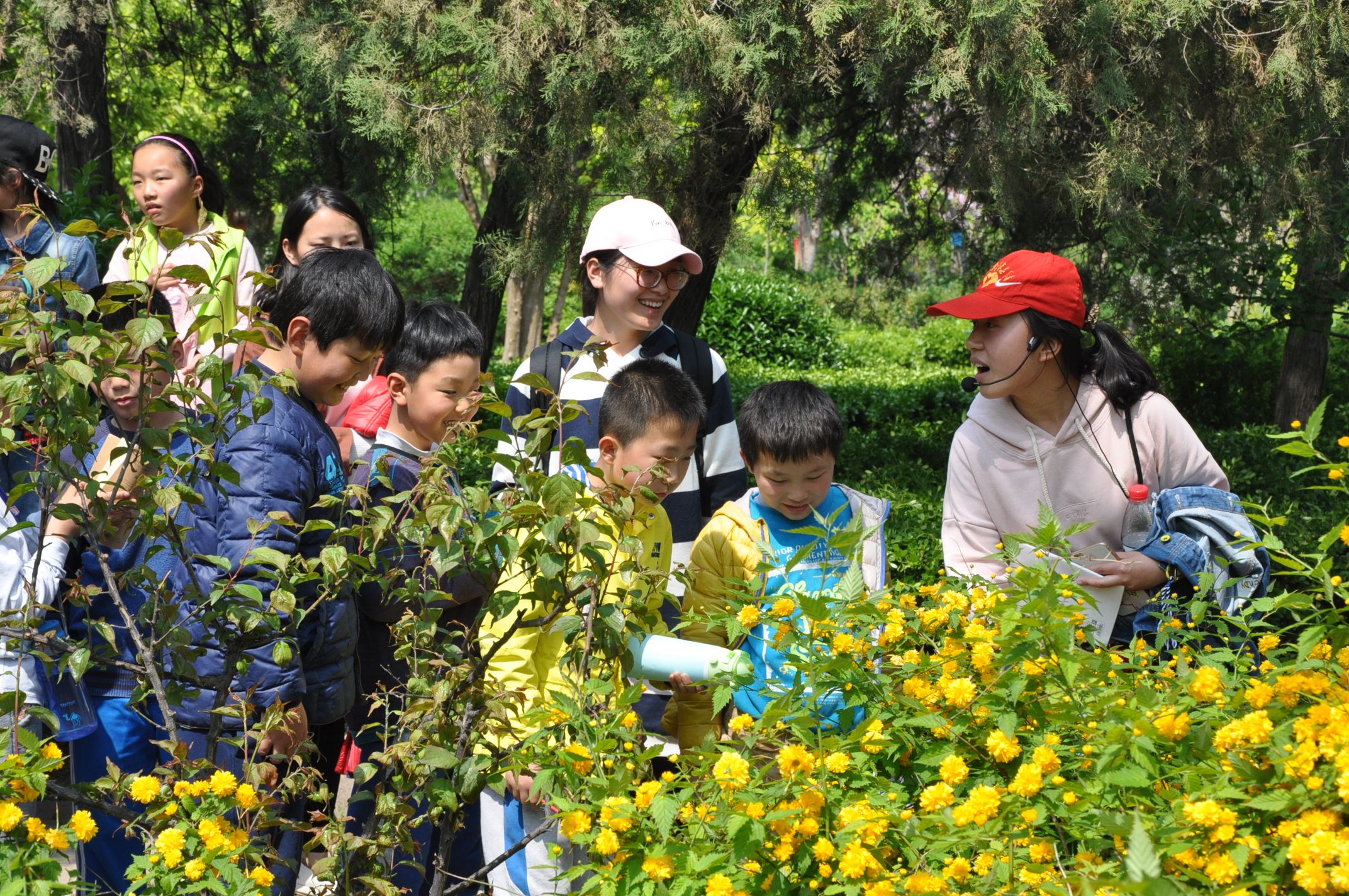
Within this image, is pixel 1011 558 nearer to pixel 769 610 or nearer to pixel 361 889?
pixel 769 610

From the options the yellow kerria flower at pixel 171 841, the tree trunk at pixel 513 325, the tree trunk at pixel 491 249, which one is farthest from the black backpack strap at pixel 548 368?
the tree trunk at pixel 513 325

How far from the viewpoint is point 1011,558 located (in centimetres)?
186

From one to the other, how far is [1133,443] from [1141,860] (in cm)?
197

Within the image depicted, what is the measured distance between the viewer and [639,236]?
2969 millimetres

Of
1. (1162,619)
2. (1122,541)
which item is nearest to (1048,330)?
(1122,541)

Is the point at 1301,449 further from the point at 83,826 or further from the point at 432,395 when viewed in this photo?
the point at 432,395

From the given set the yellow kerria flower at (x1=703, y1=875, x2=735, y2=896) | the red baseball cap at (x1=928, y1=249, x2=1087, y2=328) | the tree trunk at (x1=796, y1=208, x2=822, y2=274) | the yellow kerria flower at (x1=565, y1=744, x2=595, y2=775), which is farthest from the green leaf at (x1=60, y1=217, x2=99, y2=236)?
the tree trunk at (x1=796, y1=208, x2=822, y2=274)

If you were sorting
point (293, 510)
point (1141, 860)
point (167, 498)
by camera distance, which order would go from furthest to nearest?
point (293, 510) < point (167, 498) < point (1141, 860)

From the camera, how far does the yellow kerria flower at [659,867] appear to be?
1.36 m

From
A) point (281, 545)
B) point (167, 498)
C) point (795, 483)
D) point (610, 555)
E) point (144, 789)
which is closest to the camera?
point (144, 789)

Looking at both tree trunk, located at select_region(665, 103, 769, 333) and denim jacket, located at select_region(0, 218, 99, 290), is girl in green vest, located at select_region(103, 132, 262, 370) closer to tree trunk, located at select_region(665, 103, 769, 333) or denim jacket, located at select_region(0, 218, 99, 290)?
denim jacket, located at select_region(0, 218, 99, 290)

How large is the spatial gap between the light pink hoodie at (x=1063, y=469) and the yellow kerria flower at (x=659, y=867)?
1526 millimetres

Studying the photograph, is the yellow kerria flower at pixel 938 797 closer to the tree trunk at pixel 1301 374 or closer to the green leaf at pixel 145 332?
the green leaf at pixel 145 332

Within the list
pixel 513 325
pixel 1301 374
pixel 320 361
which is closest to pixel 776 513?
pixel 320 361
